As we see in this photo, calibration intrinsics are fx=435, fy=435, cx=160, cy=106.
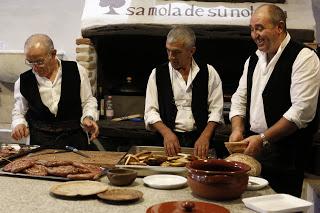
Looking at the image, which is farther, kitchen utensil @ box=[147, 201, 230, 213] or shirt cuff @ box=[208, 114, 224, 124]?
shirt cuff @ box=[208, 114, 224, 124]

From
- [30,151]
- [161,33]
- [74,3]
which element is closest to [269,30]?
[30,151]

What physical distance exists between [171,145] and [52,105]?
91 centimetres

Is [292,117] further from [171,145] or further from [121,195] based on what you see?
[121,195]

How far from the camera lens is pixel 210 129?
2738 mm

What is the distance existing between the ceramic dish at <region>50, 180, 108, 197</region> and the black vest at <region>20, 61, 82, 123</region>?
1173 millimetres

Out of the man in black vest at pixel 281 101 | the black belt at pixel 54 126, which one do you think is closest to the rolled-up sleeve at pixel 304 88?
the man in black vest at pixel 281 101

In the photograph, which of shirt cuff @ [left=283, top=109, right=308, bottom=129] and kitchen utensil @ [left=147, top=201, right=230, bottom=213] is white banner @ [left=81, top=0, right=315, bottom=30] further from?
kitchen utensil @ [left=147, top=201, right=230, bottom=213]

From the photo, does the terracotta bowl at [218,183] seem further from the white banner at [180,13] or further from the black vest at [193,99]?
the white banner at [180,13]

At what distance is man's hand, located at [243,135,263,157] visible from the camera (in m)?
2.17


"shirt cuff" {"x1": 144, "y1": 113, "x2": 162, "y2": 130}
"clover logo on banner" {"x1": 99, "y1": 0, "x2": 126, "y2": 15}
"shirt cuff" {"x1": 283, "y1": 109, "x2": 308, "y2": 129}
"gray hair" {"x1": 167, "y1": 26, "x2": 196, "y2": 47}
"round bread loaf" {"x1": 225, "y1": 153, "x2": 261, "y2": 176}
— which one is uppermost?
"clover logo on banner" {"x1": 99, "y1": 0, "x2": 126, "y2": 15}

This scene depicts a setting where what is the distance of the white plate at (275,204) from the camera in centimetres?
151

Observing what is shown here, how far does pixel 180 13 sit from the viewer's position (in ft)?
14.0

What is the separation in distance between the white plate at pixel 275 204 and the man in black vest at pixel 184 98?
1129mm

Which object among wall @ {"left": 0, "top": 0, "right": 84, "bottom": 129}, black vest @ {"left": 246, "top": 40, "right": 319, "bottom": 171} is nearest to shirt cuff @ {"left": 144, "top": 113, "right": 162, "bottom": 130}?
black vest @ {"left": 246, "top": 40, "right": 319, "bottom": 171}
